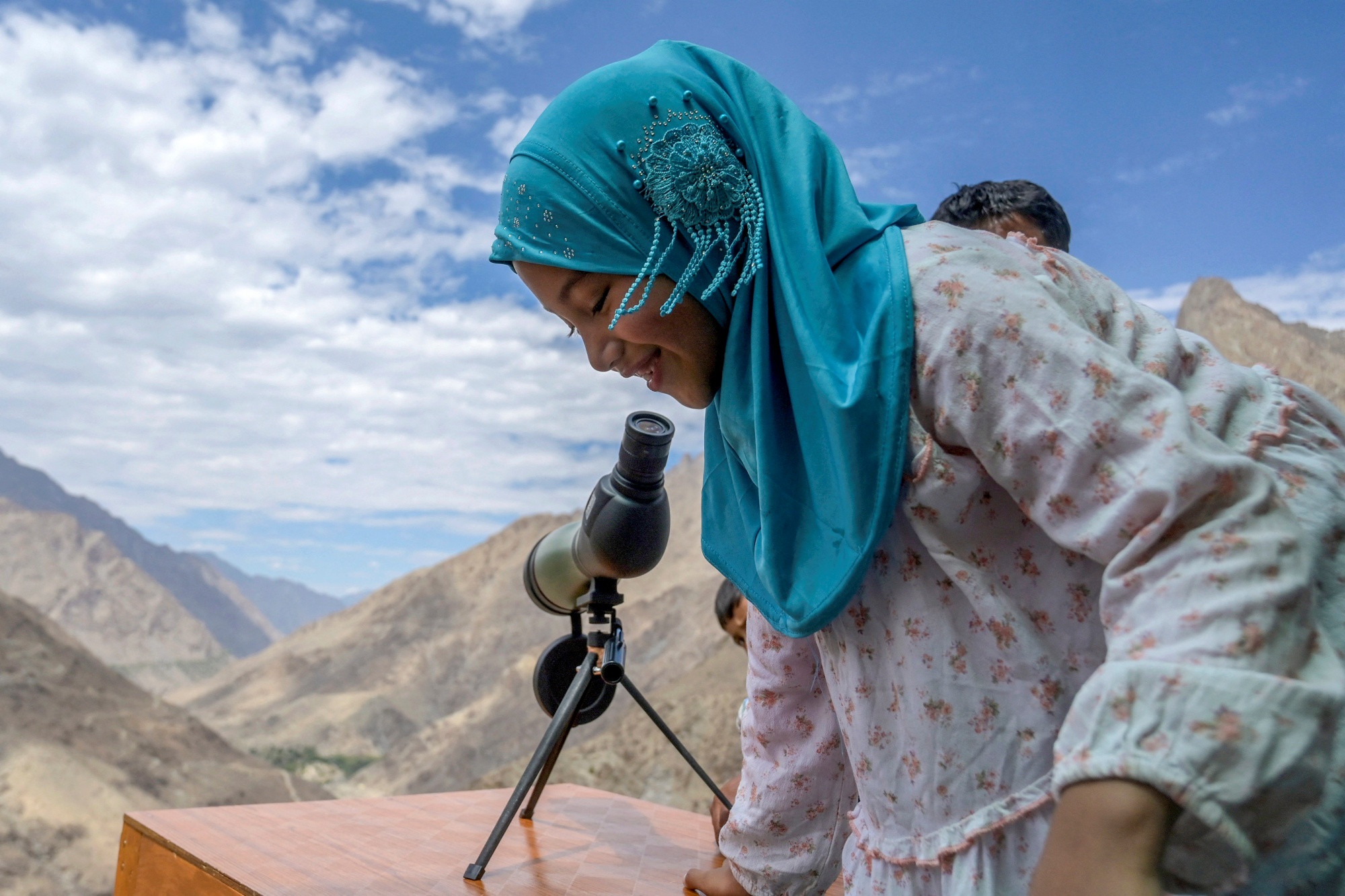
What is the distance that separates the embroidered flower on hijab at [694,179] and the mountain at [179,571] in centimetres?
5732

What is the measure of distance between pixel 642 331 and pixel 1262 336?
1512 cm

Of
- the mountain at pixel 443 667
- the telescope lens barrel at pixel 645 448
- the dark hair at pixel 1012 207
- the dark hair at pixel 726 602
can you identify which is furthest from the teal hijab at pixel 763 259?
the mountain at pixel 443 667

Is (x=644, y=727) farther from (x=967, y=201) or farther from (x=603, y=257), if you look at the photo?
(x=603, y=257)

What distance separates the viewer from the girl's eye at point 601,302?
0.89 metres

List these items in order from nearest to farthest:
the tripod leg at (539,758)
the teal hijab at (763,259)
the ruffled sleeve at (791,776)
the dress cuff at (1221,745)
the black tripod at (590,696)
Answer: the dress cuff at (1221,745)
the teal hijab at (763,259)
the ruffled sleeve at (791,776)
the tripod leg at (539,758)
the black tripod at (590,696)

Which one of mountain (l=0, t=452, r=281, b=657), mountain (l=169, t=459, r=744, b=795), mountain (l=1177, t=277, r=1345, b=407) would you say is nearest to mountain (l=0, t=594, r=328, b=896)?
mountain (l=169, t=459, r=744, b=795)

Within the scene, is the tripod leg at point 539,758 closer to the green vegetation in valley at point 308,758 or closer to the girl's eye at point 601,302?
the girl's eye at point 601,302

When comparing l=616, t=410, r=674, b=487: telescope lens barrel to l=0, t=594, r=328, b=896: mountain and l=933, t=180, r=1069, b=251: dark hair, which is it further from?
l=0, t=594, r=328, b=896: mountain

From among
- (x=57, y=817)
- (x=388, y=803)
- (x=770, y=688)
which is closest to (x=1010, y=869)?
(x=770, y=688)

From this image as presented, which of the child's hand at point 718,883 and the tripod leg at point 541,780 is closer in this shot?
the child's hand at point 718,883

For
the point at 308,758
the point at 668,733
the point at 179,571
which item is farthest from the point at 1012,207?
the point at 179,571

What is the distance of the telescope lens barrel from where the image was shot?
159 centimetres

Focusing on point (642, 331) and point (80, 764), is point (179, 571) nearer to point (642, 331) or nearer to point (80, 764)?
point (80, 764)

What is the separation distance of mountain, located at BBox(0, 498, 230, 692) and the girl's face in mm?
33027
